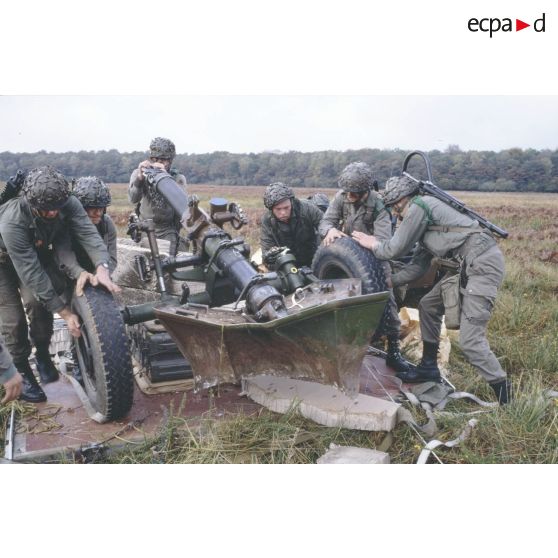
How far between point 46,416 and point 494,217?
16355 millimetres

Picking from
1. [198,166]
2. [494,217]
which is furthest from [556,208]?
[198,166]

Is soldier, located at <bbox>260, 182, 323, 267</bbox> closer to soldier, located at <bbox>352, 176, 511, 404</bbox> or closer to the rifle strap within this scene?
soldier, located at <bbox>352, 176, 511, 404</bbox>

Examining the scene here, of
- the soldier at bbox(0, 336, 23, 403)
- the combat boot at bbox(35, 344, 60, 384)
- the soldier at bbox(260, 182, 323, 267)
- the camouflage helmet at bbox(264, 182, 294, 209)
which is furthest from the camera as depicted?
the soldier at bbox(260, 182, 323, 267)

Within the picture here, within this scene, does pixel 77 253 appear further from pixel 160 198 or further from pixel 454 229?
pixel 454 229

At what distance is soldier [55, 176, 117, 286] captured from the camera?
3898 millimetres

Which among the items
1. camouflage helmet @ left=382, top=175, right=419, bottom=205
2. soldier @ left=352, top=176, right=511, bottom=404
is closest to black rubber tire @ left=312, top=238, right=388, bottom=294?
soldier @ left=352, top=176, right=511, bottom=404

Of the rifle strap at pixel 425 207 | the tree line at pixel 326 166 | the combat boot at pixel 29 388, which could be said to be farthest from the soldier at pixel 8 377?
the tree line at pixel 326 166

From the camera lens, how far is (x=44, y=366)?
14.8 ft

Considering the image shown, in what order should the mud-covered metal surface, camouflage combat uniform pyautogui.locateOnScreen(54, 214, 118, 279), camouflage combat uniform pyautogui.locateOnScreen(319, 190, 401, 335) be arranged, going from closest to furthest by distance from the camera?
1. the mud-covered metal surface
2. camouflage combat uniform pyautogui.locateOnScreen(54, 214, 118, 279)
3. camouflage combat uniform pyautogui.locateOnScreen(319, 190, 401, 335)

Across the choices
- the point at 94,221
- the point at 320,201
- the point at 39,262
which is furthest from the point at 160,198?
the point at 39,262

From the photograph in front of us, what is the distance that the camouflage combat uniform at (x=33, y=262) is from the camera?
12.0 feet

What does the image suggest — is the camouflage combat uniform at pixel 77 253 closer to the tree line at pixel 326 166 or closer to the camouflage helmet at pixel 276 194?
the camouflage helmet at pixel 276 194

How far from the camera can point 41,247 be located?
153 inches

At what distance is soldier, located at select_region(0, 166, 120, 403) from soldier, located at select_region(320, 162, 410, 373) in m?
1.86
